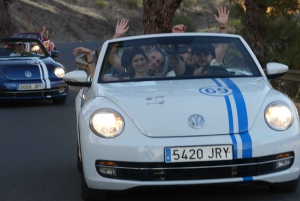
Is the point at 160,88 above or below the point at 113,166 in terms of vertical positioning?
above

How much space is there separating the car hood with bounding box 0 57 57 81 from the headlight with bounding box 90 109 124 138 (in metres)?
9.71

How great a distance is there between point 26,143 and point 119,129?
4.83 meters

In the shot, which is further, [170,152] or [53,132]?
[53,132]

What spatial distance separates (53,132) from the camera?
12.0m

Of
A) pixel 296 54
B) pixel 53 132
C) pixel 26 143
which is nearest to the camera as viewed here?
pixel 26 143

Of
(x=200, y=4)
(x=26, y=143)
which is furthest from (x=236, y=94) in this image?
(x=200, y=4)

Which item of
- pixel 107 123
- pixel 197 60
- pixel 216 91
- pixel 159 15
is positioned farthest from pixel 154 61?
pixel 159 15

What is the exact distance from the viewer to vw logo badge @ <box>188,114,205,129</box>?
245 inches

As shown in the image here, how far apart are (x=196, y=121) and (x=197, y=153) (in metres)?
0.27

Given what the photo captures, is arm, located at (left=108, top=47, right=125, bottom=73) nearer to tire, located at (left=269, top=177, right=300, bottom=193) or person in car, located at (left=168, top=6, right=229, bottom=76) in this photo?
person in car, located at (left=168, top=6, right=229, bottom=76)

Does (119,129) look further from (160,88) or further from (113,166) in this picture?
(160,88)

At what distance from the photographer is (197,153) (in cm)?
611

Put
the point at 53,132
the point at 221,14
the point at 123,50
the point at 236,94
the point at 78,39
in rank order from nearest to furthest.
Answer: the point at 236,94
the point at 123,50
the point at 221,14
the point at 53,132
the point at 78,39

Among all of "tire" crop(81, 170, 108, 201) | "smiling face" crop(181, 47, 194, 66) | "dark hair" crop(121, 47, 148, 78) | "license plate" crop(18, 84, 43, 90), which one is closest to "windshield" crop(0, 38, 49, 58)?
"license plate" crop(18, 84, 43, 90)
